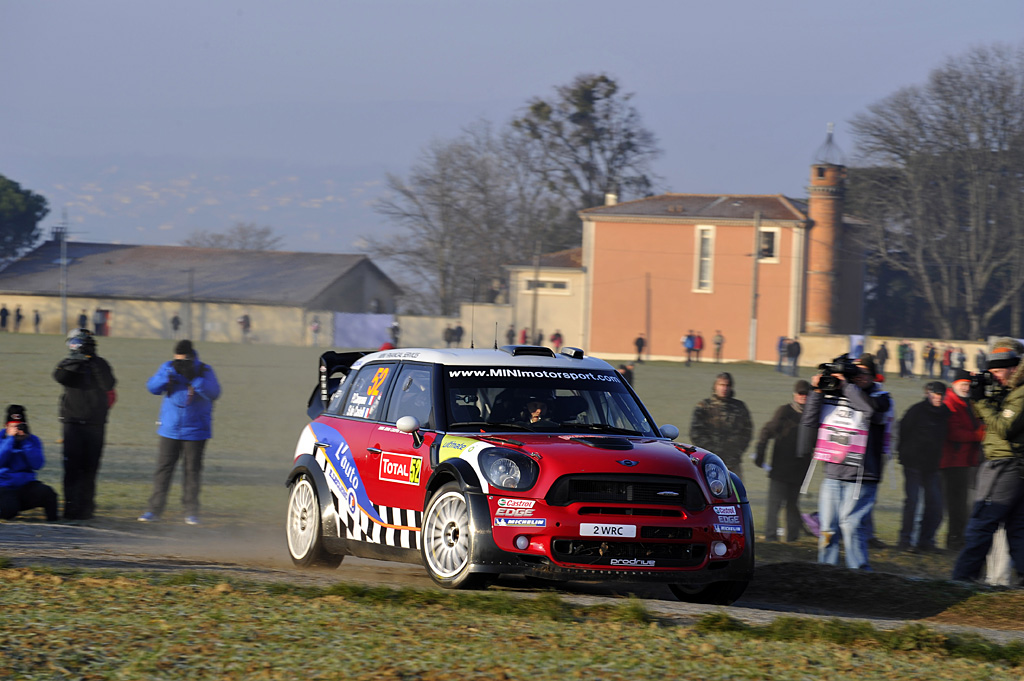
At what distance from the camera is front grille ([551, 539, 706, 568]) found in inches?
291

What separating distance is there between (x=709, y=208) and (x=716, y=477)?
212 ft

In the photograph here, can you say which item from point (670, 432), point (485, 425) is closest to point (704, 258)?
point (670, 432)

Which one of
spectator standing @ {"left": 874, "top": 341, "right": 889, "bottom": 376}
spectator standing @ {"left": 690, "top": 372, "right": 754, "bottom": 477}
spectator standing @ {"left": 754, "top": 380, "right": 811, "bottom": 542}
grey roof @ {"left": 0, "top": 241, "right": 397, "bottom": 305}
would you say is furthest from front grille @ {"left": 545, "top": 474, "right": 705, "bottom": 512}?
grey roof @ {"left": 0, "top": 241, "right": 397, "bottom": 305}

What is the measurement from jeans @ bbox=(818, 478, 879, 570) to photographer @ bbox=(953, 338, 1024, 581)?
2.85 feet

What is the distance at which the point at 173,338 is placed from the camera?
267 ft

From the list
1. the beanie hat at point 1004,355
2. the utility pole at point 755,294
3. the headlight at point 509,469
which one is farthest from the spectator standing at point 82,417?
the utility pole at point 755,294

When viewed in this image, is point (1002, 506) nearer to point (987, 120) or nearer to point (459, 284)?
point (987, 120)

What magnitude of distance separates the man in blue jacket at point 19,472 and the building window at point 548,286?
2411 inches

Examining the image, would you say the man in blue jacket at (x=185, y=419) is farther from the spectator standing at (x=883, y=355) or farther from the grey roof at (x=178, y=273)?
the grey roof at (x=178, y=273)

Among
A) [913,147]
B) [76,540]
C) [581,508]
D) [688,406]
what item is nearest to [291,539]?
[76,540]

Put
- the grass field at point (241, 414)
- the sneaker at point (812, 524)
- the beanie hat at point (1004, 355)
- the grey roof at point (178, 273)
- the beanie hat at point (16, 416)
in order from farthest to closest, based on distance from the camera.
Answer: the grey roof at point (178, 273) → the grass field at point (241, 414) → the sneaker at point (812, 524) → the beanie hat at point (16, 416) → the beanie hat at point (1004, 355)

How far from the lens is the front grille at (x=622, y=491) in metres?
7.39

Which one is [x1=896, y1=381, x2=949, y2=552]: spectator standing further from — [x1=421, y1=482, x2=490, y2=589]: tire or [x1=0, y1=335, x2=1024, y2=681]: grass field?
[x1=421, y1=482, x2=490, y2=589]: tire

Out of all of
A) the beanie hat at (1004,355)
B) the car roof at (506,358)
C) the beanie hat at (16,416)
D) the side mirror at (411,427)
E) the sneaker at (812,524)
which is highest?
the beanie hat at (1004,355)
